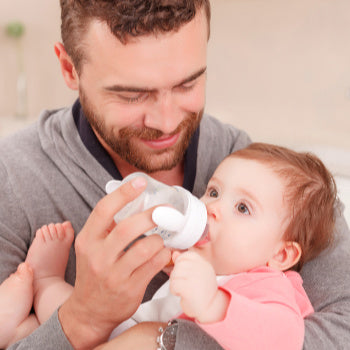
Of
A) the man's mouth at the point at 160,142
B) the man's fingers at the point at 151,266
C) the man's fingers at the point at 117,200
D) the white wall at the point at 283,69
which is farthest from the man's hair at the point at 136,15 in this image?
the white wall at the point at 283,69

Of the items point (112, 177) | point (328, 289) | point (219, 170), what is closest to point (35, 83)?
point (112, 177)

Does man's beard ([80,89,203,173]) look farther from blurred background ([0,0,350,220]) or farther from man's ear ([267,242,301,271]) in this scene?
blurred background ([0,0,350,220])

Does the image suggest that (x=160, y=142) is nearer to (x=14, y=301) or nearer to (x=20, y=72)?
(x=14, y=301)

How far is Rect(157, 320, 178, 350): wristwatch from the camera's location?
3.09 ft

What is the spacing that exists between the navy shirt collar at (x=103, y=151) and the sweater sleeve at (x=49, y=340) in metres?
0.47

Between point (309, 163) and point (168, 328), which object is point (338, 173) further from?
point (168, 328)

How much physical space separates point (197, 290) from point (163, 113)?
20.0 inches

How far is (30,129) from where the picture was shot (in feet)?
4.81

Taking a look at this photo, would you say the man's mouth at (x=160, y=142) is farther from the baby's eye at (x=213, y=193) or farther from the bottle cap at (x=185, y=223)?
the bottle cap at (x=185, y=223)

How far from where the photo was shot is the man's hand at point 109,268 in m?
0.85

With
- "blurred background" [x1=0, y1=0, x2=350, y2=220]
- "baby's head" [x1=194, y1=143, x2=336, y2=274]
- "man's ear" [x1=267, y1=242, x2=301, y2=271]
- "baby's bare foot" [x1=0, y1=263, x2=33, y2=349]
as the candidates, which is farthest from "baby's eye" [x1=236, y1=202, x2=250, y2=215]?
"blurred background" [x1=0, y1=0, x2=350, y2=220]

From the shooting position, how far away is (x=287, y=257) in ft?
3.74

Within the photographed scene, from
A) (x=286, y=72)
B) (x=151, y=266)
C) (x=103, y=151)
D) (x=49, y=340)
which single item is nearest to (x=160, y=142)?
(x=103, y=151)

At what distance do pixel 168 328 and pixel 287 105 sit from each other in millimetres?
1848
